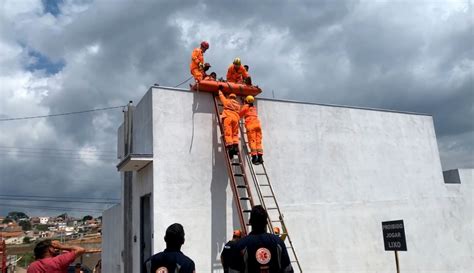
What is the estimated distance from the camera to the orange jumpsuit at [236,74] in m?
10.6

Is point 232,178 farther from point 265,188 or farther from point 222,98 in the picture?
point 222,98


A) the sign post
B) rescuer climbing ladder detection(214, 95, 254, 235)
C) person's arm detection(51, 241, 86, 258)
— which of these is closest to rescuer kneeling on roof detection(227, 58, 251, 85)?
rescuer climbing ladder detection(214, 95, 254, 235)

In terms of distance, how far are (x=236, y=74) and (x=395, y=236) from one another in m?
5.15

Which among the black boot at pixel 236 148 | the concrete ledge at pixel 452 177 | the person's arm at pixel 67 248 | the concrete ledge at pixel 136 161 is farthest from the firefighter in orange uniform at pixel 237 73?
the concrete ledge at pixel 452 177

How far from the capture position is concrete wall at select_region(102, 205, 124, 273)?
12.4 metres

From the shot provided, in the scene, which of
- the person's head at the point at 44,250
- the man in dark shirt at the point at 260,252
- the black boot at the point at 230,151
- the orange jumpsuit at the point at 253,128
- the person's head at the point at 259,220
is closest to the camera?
the man in dark shirt at the point at 260,252

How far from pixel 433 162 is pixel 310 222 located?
192 inches

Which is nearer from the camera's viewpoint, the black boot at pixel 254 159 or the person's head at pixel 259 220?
the person's head at pixel 259 220

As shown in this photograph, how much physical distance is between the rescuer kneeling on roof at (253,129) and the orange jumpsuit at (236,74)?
84cm

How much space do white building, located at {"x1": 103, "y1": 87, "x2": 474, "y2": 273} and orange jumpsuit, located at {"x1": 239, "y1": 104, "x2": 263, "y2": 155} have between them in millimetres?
735

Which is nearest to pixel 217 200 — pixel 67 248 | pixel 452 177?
pixel 67 248

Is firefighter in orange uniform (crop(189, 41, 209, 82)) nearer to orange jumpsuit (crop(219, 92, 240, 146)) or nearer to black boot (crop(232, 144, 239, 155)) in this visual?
orange jumpsuit (crop(219, 92, 240, 146))

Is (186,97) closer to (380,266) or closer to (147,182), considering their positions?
(147,182)

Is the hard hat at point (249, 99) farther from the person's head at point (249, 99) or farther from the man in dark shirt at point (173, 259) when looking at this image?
the man in dark shirt at point (173, 259)
